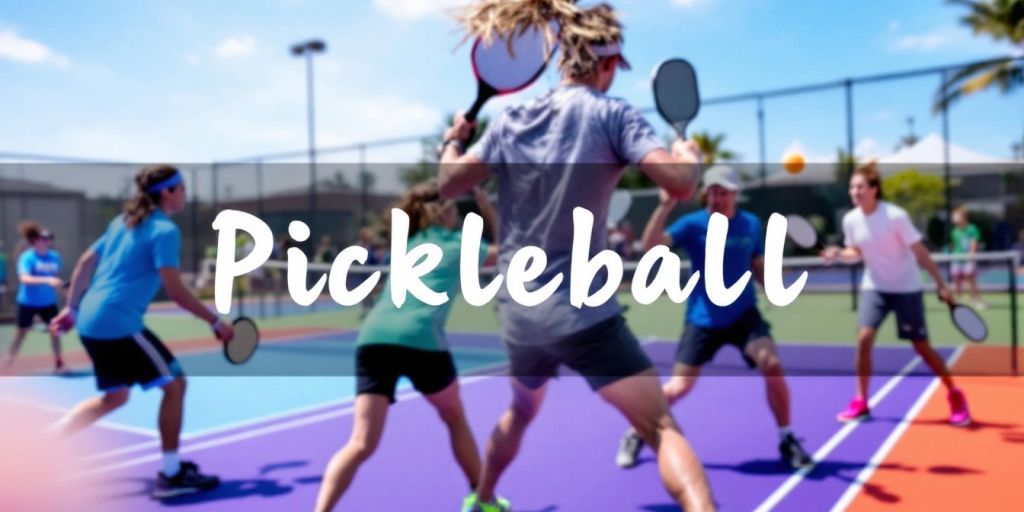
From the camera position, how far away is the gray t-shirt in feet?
7.72

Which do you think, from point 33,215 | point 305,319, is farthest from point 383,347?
point 33,215

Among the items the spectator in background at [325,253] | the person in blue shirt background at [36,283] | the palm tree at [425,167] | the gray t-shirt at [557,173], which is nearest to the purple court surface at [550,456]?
the gray t-shirt at [557,173]

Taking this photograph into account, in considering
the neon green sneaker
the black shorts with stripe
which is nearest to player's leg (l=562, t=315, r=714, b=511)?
the neon green sneaker

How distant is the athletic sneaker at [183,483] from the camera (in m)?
4.07

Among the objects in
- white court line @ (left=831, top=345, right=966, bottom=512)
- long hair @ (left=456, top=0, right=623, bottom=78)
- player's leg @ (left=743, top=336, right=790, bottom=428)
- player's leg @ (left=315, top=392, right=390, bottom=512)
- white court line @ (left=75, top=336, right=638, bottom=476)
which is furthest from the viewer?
white court line @ (left=75, top=336, right=638, bottom=476)

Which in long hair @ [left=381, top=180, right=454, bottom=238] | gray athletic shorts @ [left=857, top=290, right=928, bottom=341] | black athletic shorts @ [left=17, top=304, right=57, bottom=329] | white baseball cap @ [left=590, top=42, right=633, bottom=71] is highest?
white baseball cap @ [left=590, top=42, right=633, bottom=71]

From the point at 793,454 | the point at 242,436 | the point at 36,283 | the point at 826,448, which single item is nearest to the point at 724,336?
the point at 793,454

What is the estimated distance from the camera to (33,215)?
1705 centimetres

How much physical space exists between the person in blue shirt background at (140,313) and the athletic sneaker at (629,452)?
2.11 metres

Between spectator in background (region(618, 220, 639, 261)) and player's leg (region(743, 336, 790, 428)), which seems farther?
spectator in background (region(618, 220, 639, 261))

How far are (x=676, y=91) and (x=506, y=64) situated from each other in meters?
0.96

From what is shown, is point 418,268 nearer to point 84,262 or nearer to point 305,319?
point 84,262

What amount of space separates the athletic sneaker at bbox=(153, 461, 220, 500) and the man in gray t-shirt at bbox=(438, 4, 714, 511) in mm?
2325

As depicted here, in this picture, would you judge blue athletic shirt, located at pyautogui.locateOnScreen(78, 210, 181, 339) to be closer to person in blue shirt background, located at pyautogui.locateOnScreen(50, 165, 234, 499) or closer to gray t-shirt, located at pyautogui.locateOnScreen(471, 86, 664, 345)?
person in blue shirt background, located at pyautogui.locateOnScreen(50, 165, 234, 499)
